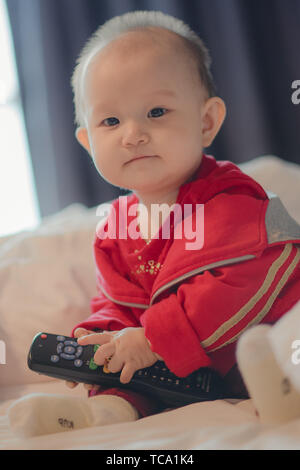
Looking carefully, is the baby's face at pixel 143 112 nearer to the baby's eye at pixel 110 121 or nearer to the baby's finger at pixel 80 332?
the baby's eye at pixel 110 121

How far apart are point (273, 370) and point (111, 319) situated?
37 centimetres

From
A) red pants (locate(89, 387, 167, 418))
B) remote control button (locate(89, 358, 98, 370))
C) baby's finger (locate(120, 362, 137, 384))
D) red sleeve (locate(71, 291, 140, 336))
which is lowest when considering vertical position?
red pants (locate(89, 387, 167, 418))

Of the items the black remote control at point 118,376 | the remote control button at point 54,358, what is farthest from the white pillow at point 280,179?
the remote control button at point 54,358

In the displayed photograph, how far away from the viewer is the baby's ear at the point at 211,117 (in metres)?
0.87

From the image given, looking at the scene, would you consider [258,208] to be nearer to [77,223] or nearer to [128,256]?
[128,256]

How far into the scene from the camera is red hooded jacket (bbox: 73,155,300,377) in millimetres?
696

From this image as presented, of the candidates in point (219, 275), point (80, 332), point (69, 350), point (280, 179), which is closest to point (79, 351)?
point (69, 350)

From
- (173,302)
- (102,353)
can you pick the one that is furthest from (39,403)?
(173,302)

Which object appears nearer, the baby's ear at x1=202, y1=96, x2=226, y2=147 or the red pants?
the red pants

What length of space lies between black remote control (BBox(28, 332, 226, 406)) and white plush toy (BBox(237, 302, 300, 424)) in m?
0.16

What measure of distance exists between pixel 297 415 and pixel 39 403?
303 millimetres

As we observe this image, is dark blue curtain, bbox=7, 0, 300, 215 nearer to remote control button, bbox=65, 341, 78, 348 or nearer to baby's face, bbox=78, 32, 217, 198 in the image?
baby's face, bbox=78, 32, 217, 198

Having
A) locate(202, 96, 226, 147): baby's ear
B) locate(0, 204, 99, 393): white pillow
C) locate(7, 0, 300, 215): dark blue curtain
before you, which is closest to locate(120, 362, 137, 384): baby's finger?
locate(0, 204, 99, 393): white pillow

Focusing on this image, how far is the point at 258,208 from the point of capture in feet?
2.49
